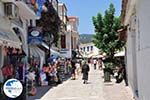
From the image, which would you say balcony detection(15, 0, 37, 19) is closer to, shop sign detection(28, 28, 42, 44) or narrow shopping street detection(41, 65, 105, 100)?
shop sign detection(28, 28, 42, 44)

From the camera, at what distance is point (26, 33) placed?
29719 mm

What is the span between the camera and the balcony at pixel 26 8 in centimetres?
2478

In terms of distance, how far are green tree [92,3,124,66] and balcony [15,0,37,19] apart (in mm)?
17853

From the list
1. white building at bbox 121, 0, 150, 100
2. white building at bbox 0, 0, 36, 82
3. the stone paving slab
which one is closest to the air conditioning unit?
white building at bbox 0, 0, 36, 82

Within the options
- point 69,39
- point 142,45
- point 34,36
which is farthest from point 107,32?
point 142,45

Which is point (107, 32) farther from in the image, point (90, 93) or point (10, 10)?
point (10, 10)

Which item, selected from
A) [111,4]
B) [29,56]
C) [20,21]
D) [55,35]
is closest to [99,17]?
[111,4]

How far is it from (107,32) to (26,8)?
21.6 m

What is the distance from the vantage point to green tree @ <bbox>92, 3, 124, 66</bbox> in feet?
153

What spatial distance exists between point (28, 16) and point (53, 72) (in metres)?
4.05

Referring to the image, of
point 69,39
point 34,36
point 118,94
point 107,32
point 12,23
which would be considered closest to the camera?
point 118,94

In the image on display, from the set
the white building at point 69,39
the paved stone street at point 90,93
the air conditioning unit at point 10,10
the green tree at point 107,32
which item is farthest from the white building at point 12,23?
the white building at point 69,39

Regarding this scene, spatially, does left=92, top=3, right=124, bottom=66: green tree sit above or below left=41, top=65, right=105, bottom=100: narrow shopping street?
above

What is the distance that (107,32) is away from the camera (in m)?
47.2
